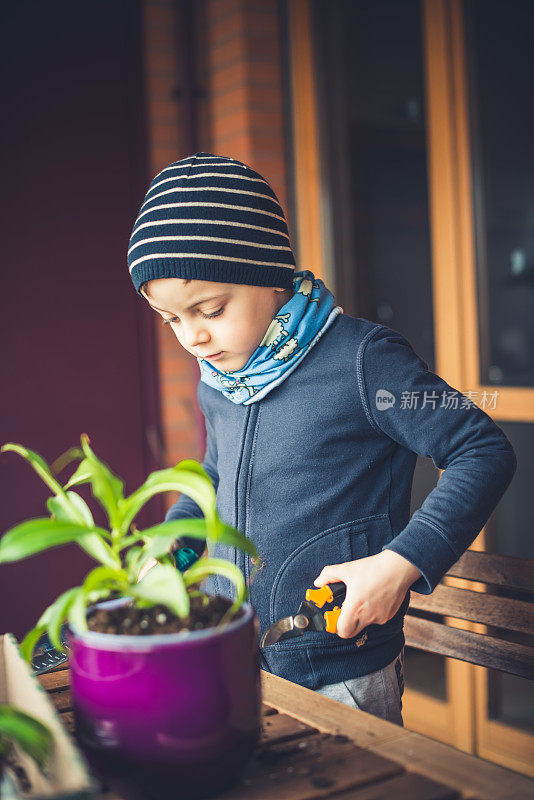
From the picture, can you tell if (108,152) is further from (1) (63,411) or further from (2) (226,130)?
(1) (63,411)

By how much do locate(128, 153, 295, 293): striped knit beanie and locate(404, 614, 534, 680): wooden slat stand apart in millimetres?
656

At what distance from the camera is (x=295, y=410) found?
4.24 ft

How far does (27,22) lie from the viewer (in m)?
2.73

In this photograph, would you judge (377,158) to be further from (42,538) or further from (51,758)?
(51,758)

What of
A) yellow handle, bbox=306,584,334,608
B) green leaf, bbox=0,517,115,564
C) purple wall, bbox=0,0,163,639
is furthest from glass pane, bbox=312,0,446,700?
green leaf, bbox=0,517,115,564

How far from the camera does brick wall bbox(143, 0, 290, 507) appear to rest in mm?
2615

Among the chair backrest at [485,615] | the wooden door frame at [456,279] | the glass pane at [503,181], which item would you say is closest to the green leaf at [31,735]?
the chair backrest at [485,615]

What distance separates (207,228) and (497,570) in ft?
2.32

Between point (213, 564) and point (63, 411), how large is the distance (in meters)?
2.16

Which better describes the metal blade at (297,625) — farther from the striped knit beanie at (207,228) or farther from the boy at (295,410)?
the striped knit beanie at (207,228)

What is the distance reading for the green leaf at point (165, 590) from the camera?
701 millimetres

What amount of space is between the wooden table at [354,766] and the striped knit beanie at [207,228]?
0.61 metres

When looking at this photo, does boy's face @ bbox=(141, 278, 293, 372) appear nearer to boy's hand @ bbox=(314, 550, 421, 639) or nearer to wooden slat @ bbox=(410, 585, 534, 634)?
boy's hand @ bbox=(314, 550, 421, 639)

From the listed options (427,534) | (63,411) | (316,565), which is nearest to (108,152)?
(63,411)
